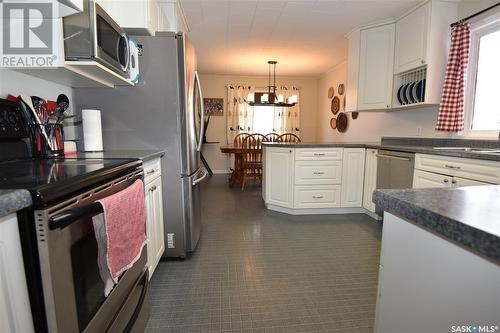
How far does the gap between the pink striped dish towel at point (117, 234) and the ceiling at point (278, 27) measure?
2.53m

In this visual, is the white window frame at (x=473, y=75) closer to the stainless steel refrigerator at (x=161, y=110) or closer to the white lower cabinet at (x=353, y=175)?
the white lower cabinet at (x=353, y=175)

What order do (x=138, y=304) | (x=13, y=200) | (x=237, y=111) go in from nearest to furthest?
(x=13, y=200) → (x=138, y=304) → (x=237, y=111)

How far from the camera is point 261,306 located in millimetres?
1507

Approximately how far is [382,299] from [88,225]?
2.91 ft

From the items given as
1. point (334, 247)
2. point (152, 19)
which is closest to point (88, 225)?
point (152, 19)

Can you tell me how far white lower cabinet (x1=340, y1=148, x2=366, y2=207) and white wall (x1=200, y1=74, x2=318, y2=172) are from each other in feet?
11.8

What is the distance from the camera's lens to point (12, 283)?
22.5 inches

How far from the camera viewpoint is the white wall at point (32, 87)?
1.23 meters

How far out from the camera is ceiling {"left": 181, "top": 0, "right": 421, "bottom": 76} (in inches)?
108

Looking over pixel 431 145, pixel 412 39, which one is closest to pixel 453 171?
pixel 431 145

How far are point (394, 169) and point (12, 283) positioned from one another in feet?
9.44

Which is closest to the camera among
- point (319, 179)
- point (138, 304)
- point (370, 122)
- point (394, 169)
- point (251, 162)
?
point (138, 304)

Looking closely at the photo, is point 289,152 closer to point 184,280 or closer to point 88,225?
point 184,280

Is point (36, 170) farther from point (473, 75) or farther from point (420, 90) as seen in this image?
point (473, 75)
